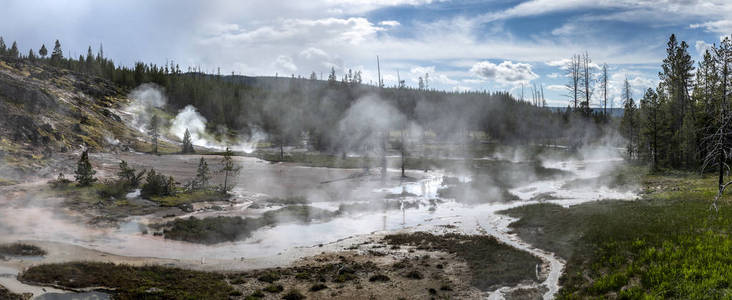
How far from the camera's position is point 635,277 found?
16844 mm

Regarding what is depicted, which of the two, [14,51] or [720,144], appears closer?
[720,144]

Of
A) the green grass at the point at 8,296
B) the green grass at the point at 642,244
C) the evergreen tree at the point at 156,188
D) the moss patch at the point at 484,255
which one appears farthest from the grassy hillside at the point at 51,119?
the green grass at the point at 642,244

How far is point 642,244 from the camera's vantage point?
20.4 m

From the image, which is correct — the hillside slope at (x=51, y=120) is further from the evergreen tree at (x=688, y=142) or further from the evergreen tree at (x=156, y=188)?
the evergreen tree at (x=688, y=142)

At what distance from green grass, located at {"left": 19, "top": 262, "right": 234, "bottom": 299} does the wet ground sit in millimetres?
1468

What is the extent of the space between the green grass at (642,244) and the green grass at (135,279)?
16.1 m

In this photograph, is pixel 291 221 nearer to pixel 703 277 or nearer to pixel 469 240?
pixel 469 240

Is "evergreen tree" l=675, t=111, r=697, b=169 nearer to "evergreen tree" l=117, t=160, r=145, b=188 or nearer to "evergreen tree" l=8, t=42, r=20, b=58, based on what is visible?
"evergreen tree" l=117, t=160, r=145, b=188

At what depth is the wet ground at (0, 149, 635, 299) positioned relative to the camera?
25.9 m

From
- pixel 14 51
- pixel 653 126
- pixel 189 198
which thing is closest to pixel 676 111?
pixel 653 126

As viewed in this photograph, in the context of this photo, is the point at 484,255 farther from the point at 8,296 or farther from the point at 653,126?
the point at 653,126

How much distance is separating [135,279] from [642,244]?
24.8 metres

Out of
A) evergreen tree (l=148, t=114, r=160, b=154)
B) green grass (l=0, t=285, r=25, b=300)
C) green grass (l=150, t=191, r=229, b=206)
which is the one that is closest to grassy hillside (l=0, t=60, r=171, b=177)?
evergreen tree (l=148, t=114, r=160, b=154)

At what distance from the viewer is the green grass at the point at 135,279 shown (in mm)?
19141
